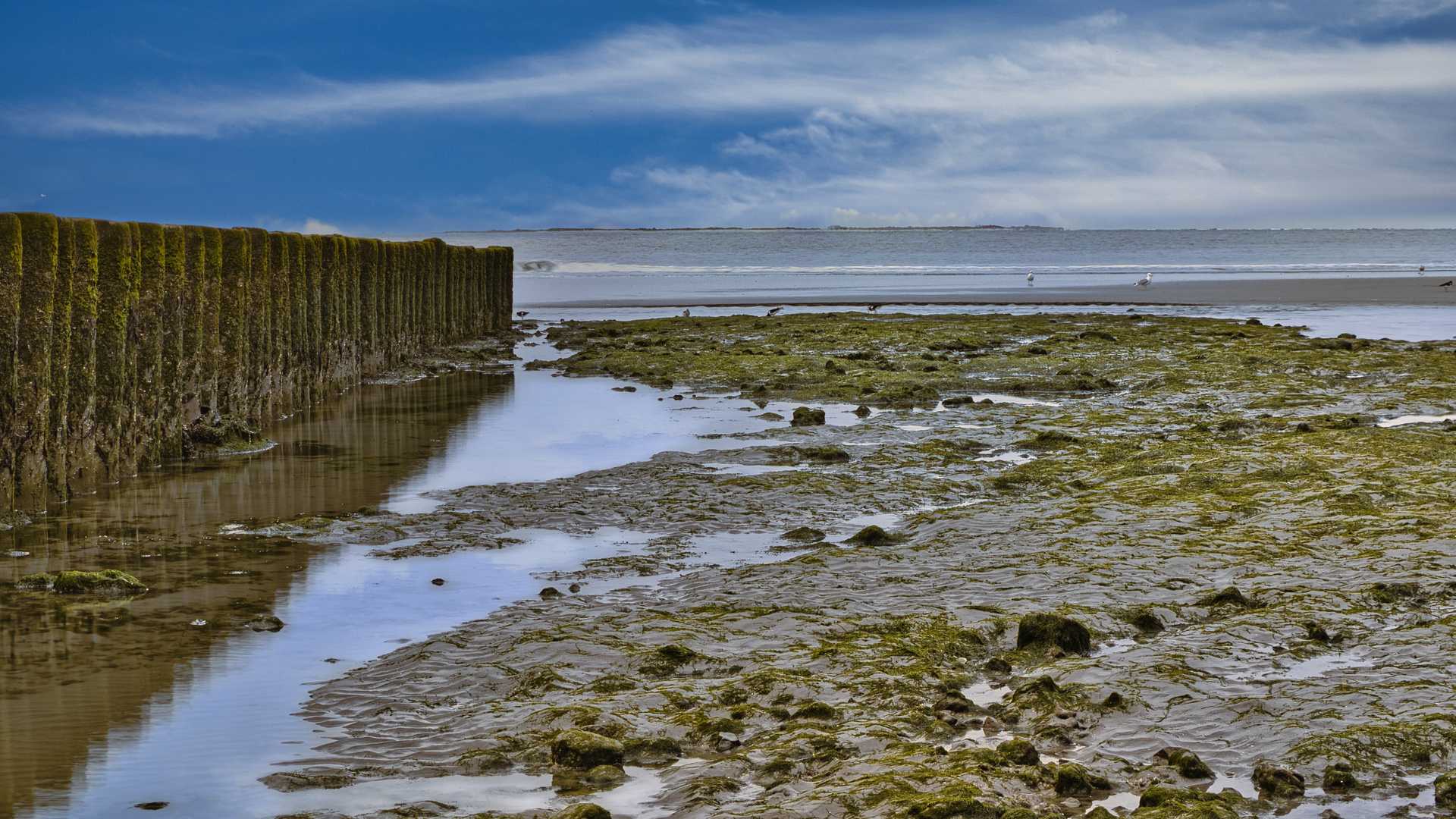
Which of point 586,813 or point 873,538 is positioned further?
point 873,538

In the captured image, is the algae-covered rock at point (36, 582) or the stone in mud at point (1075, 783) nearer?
the stone in mud at point (1075, 783)

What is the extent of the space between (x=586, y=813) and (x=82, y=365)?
672 centimetres

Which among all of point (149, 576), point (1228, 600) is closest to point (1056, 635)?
point (1228, 600)

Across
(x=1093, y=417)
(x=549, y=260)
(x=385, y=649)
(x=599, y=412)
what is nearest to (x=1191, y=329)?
(x=1093, y=417)

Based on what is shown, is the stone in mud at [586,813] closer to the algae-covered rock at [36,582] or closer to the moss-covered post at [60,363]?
the algae-covered rock at [36,582]

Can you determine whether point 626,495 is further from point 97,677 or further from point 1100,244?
point 1100,244

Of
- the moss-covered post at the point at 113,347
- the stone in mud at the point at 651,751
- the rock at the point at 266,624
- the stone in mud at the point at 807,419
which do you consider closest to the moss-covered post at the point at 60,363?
the moss-covered post at the point at 113,347

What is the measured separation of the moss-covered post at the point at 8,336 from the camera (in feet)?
24.5

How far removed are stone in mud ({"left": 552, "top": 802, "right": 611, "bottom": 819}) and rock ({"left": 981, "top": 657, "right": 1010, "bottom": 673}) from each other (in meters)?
1.96

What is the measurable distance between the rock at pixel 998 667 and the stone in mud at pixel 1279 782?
1.22 metres

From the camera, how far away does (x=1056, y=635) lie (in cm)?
490

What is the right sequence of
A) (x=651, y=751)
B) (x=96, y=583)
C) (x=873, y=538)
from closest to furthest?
(x=651, y=751), (x=96, y=583), (x=873, y=538)

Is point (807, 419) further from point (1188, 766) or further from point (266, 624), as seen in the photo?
point (1188, 766)

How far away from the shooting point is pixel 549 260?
7119 cm
